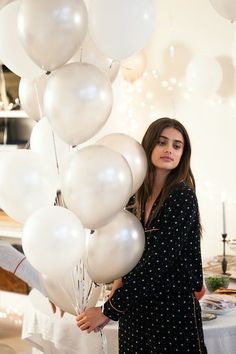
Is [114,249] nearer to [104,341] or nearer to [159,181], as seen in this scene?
[159,181]

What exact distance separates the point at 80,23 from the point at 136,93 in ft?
8.59

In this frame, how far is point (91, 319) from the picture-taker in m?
1.85

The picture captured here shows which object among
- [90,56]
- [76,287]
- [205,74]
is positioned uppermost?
[90,56]

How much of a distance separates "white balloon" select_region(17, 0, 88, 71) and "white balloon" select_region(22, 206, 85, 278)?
42 centimetres

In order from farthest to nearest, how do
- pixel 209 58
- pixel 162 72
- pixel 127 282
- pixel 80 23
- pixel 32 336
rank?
pixel 162 72
pixel 209 58
pixel 32 336
pixel 127 282
pixel 80 23

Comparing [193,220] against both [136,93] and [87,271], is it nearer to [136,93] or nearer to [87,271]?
[87,271]

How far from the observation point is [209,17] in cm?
389

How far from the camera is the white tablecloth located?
2119mm

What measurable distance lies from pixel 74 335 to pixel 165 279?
519 mm

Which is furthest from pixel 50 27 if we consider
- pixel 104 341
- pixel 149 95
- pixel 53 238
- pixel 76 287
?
pixel 149 95

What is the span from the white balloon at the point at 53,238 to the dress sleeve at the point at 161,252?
0.23 m

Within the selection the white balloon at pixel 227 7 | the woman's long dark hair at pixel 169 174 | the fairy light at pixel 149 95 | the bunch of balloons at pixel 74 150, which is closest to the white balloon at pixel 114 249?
the bunch of balloons at pixel 74 150

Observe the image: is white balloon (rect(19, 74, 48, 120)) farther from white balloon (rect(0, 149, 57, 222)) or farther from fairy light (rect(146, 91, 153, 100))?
fairy light (rect(146, 91, 153, 100))

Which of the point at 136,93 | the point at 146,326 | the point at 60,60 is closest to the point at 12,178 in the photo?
the point at 60,60
